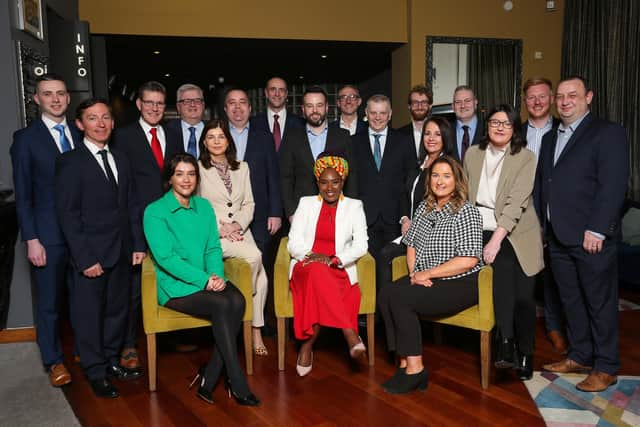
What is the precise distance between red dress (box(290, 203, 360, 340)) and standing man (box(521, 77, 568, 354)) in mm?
1567

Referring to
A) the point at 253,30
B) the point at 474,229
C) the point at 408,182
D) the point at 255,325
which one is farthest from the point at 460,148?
the point at 253,30

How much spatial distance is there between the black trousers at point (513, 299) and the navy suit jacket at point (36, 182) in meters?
2.64

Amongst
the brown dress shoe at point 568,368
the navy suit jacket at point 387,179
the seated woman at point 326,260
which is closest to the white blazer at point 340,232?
the seated woman at point 326,260

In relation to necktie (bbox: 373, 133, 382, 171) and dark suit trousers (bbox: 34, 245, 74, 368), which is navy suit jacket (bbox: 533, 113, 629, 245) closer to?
necktie (bbox: 373, 133, 382, 171)

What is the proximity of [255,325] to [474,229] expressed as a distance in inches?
65.6

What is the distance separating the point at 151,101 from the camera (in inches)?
141

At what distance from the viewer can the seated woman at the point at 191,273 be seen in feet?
9.73

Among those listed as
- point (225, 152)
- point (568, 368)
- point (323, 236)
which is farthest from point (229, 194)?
point (568, 368)

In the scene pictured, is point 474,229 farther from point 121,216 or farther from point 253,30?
point 253,30

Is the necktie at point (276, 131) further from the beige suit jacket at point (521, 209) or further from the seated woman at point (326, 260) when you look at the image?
the beige suit jacket at point (521, 209)

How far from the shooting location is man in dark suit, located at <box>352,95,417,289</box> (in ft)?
13.0

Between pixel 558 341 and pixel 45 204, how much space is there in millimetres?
3565

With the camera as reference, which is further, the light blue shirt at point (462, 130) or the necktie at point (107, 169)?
the light blue shirt at point (462, 130)

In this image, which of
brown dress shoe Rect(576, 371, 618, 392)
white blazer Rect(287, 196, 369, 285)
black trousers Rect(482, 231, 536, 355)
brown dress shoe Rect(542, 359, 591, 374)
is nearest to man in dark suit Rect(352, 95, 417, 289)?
white blazer Rect(287, 196, 369, 285)
